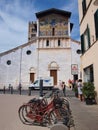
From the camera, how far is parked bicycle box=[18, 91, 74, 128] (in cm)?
648

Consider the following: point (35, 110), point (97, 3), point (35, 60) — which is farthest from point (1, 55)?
point (35, 110)

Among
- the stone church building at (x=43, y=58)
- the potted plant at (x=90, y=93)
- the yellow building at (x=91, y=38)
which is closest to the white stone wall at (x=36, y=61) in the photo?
the stone church building at (x=43, y=58)

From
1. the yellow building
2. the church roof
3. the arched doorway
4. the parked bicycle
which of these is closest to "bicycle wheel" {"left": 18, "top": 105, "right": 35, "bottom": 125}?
the parked bicycle

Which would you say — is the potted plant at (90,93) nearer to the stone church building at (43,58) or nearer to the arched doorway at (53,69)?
the stone church building at (43,58)

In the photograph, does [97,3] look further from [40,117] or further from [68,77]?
[68,77]

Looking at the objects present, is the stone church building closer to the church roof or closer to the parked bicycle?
the church roof

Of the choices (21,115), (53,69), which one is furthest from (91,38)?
(53,69)

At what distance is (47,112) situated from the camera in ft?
22.9

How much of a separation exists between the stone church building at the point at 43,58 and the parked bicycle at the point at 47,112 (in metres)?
30.8

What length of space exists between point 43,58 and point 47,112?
108 feet

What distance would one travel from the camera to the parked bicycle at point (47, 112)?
21.3ft

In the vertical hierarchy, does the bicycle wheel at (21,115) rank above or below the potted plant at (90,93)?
below

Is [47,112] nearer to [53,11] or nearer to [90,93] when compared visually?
[90,93]

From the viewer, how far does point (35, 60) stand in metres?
39.7
